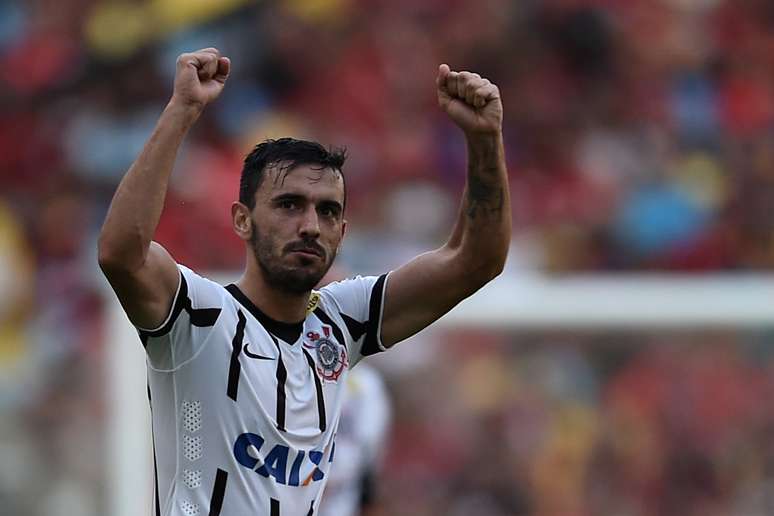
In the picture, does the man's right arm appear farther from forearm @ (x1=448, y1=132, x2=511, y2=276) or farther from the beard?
forearm @ (x1=448, y1=132, x2=511, y2=276)

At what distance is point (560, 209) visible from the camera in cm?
983

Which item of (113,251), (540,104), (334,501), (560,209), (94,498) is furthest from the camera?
(540,104)

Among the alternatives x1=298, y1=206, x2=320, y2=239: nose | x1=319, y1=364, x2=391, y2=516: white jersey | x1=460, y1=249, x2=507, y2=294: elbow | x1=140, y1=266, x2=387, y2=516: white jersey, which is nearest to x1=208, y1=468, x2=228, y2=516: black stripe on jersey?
x1=140, y1=266, x2=387, y2=516: white jersey

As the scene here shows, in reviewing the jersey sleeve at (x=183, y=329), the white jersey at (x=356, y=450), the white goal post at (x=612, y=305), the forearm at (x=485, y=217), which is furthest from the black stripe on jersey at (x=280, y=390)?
the white goal post at (x=612, y=305)

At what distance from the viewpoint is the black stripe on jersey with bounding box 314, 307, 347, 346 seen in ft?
13.4

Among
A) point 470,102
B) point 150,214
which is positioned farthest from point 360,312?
point 150,214

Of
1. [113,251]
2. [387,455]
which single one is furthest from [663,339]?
[113,251]

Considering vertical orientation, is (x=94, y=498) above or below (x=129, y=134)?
below

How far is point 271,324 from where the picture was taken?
390 centimetres

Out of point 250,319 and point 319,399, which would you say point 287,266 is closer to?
point 250,319

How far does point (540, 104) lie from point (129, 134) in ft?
9.83

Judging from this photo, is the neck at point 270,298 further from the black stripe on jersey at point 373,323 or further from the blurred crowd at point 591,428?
the blurred crowd at point 591,428

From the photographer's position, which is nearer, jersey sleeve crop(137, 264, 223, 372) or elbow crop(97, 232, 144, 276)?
elbow crop(97, 232, 144, 276)

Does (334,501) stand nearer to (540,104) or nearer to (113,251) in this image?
(113,251)
